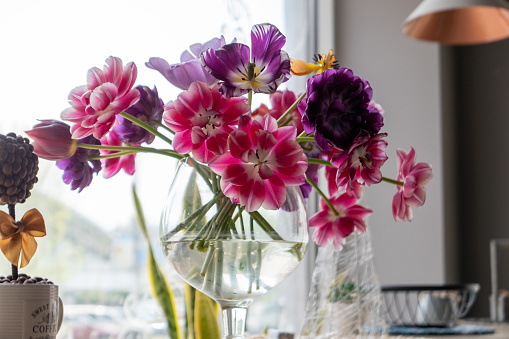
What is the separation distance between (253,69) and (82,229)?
1275 millimetres

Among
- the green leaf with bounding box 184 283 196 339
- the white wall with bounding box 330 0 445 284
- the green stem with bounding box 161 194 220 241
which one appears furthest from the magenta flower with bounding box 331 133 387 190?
the white wall with bounding box 330 0 445 284

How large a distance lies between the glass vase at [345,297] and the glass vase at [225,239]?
37cm

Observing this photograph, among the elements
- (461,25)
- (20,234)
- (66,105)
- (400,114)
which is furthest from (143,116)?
(400,114)

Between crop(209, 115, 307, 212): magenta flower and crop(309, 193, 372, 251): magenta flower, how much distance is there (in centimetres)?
18

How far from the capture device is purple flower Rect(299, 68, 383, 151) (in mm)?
503

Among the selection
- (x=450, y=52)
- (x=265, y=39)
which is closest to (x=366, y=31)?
(x=450, y=52)

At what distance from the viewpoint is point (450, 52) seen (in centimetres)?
302

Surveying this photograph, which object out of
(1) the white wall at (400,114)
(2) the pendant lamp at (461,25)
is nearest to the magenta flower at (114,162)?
(2) the pendant lamp at (461,25)

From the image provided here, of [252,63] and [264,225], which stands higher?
[252,63]

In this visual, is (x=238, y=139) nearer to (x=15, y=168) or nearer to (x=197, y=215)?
(x=197, y=215)

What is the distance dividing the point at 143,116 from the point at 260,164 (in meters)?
0.17

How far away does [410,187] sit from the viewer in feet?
1.90

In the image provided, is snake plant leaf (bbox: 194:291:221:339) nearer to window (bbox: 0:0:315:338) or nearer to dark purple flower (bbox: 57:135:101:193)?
dark purple flower (bbox: 57:135:101:193)

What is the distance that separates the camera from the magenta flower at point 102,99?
521mm
